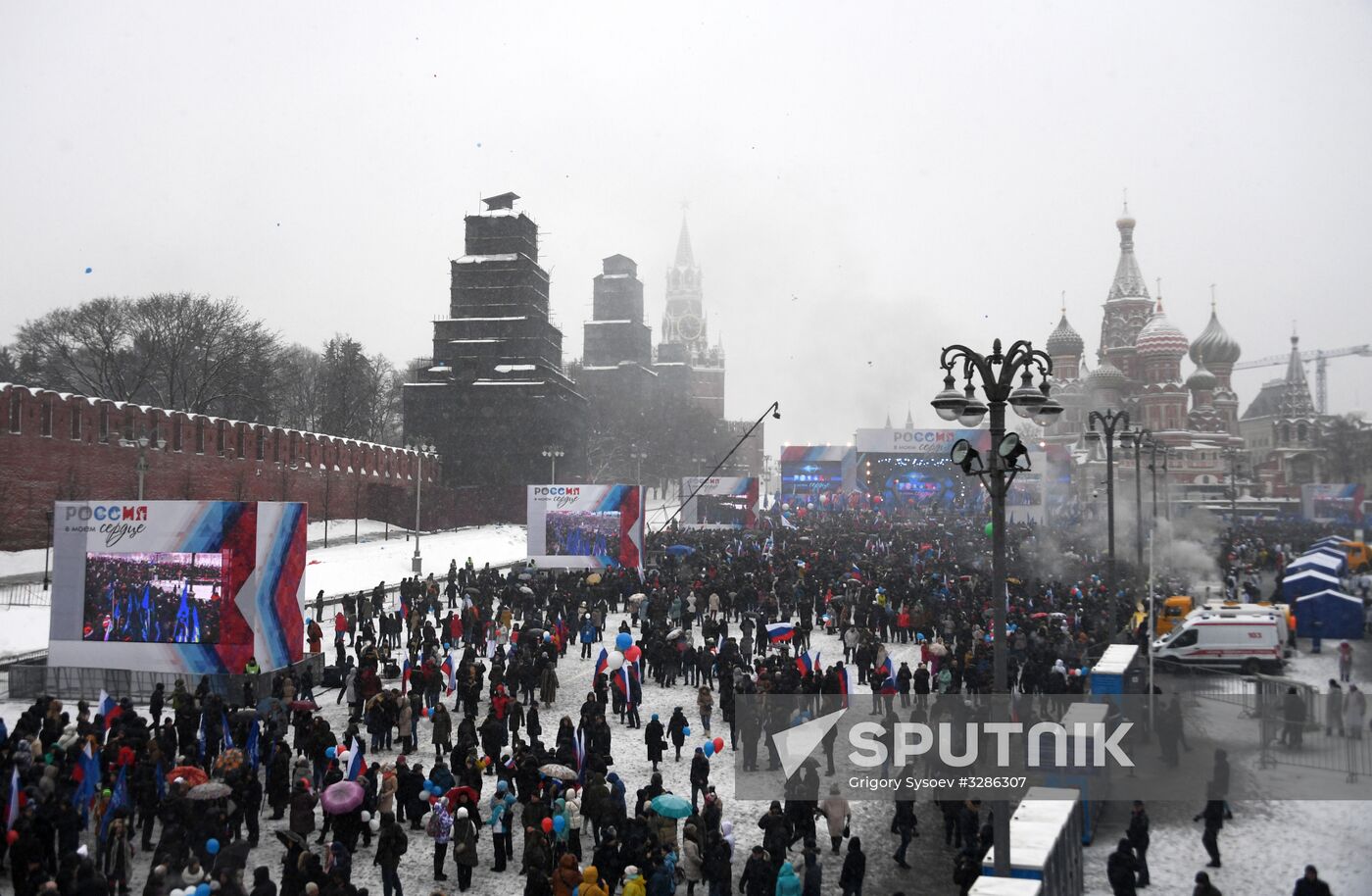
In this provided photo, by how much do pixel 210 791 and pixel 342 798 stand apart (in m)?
1.39

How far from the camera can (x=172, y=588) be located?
19688mm

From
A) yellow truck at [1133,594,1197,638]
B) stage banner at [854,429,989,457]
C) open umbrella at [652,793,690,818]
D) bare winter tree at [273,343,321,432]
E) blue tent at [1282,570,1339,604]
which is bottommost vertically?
open umbrella at [652,793,690,818]

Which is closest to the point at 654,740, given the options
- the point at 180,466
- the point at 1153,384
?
the point at 180,466

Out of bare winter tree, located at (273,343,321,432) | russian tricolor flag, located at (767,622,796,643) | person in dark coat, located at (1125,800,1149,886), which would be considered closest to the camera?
person in dark coat, located at (1125,800,1149,886)

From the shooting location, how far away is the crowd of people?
10477 millimetres

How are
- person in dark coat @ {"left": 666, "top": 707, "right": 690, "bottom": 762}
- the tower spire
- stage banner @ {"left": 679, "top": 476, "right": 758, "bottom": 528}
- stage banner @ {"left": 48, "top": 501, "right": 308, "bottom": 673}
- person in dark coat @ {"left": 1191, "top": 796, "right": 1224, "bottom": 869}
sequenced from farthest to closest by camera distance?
the tower spire, stage banner @ {"left": 679, "top": 476, "right": 758, "bottom": 528}, stage banner @ {"left": 48, "top": 501, "right": 308, "bottom": 673}, person in dark coat @ {"left": 666, "top": 707, "right": 690, "bottom": 762}, person in dark coat @ {"left": 1191, "top": 796, "right": 1224, "bottom": 869}

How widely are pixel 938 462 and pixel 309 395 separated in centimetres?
5000

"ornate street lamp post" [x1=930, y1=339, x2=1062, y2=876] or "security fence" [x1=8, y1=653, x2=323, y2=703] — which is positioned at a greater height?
"ornate street lamp post" [x1=930, y1=339, x2=1062, y2=876]

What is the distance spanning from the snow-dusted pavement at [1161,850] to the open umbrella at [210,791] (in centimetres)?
133

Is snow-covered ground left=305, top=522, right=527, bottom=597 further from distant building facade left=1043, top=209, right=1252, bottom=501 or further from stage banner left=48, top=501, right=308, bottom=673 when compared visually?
distant building facade left=1043, top=209, right=1252, bottom=501

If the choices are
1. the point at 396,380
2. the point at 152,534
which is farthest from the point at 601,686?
the point at 396,380

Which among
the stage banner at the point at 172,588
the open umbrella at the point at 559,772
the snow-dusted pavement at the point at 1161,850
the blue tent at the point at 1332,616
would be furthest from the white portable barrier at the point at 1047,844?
the blue tent at the point at 1332,616

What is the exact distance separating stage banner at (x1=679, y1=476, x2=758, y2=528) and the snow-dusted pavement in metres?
42.2

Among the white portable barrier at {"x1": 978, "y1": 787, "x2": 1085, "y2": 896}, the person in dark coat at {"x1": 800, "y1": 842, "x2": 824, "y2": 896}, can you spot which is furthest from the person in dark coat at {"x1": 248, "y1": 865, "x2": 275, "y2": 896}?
the white portable barrier at {"x1": 978, "y1": 787, "x2": 1085, "y2": 896}
